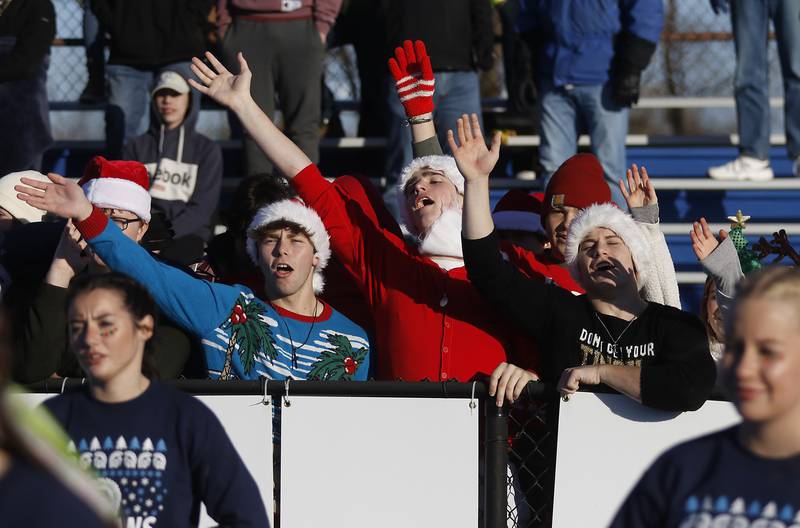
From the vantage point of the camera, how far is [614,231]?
15.3 feet

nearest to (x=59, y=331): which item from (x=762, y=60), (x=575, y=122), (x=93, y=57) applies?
(x=575, y=122)

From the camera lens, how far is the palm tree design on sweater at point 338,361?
483 cm

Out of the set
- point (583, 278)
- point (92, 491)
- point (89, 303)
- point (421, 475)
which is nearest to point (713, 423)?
point (583, 278)

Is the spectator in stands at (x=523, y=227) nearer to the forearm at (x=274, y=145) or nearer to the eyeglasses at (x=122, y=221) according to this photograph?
the forearm at (x=274, y=145)

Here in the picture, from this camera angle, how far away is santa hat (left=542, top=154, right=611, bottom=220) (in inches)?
211

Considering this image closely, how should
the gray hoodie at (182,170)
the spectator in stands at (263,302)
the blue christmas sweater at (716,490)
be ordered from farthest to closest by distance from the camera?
the gray hoodie at (182,170), the spectator in stands at (263,302), the blue christmas sweater at (716,490)

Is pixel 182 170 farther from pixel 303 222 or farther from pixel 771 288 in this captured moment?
pixel 771 288

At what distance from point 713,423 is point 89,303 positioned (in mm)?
2015

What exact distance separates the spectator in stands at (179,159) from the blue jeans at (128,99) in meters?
0.50

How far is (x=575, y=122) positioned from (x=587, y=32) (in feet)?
1.70

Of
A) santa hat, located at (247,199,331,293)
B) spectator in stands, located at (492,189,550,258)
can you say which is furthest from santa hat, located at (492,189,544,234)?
santa hat, located at (247,199,331,293)

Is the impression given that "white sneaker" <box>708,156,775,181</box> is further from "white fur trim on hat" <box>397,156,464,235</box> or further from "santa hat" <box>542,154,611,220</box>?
"white fur trim on hat" <box>397,156,464,235</box>

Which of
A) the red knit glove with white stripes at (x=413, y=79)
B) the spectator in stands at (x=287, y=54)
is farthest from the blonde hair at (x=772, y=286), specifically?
the spectator in stands at (x=287, y=54)

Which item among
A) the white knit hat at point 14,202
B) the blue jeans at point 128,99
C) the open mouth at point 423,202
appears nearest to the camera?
the open mouth at point 423,202
